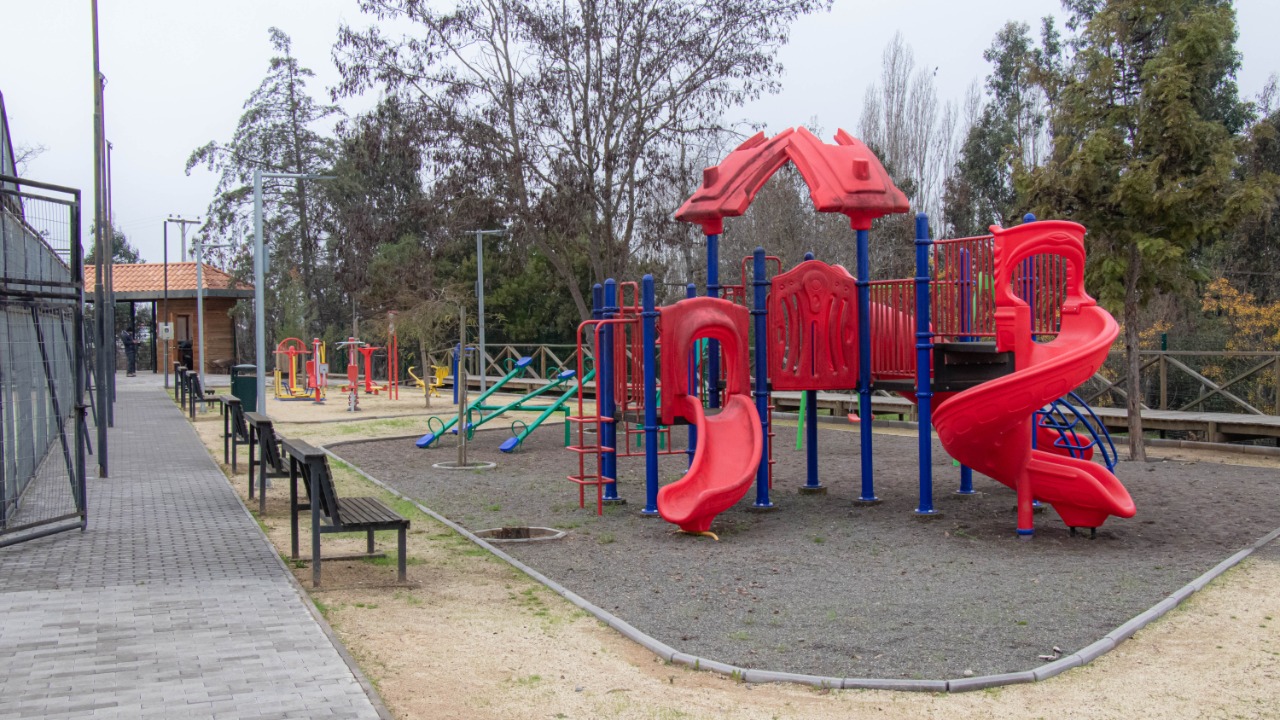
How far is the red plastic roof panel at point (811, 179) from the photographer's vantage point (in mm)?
11031

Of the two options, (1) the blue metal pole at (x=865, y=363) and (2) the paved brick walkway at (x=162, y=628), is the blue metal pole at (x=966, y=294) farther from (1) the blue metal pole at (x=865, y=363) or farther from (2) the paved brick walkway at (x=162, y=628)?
(2) the paved brick walkway at (x=162, y=628)

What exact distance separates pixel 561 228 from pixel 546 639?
1293 cm

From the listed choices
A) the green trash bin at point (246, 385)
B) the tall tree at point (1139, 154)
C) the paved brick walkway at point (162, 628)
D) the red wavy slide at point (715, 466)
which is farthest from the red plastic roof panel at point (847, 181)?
the green trash bin at point (246, 385)

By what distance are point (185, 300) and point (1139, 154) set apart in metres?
52.4

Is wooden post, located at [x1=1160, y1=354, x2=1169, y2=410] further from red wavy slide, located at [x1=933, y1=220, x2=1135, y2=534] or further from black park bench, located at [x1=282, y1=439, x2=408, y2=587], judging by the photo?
black park bench, located at [x1=282, y1=439, x2=408, y2=587]

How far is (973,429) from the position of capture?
9.56 metres

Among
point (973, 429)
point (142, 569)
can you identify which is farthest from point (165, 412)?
point (973, 429)

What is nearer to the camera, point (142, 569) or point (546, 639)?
point (546, 639)

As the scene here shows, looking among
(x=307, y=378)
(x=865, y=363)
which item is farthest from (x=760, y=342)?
(x=307, y=378)

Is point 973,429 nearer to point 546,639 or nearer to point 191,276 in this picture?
point 546,639

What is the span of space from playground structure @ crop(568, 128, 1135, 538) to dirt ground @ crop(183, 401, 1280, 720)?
2086 mm

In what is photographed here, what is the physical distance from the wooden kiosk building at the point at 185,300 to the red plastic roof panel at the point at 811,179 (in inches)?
1806

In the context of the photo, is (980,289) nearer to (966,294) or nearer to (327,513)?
(966,294)

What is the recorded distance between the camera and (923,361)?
10727mm
